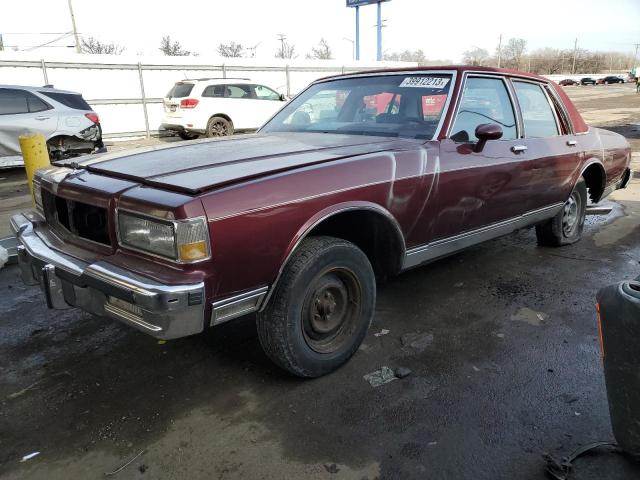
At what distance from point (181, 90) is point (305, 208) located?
43.8 feet

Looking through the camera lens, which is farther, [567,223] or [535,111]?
[567,223]

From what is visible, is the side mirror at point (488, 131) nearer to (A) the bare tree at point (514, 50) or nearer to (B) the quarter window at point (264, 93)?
(B) the quarter window at point (264, 93)

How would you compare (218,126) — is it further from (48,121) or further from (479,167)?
(479,167)

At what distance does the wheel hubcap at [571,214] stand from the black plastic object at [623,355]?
3473 mm

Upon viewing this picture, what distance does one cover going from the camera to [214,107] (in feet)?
47.2

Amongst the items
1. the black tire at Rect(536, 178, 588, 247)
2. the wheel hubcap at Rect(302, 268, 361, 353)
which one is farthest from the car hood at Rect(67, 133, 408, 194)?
the black tire at Rect(536, 178, 588, 247)

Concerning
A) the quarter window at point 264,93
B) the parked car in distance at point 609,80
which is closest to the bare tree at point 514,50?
the parked car in distance at point 609,80

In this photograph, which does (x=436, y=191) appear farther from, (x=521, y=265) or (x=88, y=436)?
(x=88, y=436)

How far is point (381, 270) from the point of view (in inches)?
131

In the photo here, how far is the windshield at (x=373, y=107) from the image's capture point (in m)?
3.57

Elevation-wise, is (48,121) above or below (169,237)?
below

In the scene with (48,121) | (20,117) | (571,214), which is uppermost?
(20,117)

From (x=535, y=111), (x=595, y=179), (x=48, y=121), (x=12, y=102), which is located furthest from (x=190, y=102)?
(x=535, y=111)

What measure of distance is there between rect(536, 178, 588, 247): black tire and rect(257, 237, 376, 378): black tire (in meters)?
2.93
